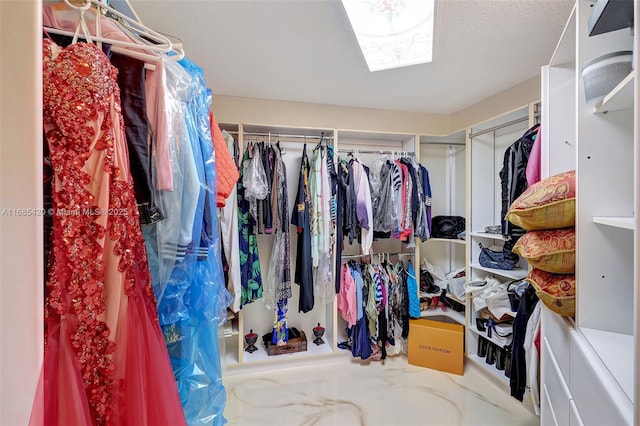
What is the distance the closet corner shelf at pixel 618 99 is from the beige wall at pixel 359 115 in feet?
4.35

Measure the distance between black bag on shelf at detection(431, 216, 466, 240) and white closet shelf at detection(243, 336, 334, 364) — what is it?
1455 millimetres

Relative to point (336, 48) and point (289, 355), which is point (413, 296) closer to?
point (289, 355)

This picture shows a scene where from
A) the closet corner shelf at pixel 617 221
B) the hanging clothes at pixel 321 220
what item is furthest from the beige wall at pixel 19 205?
the hanging clothes at pixel 321 220

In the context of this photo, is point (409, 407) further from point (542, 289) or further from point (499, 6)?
point (499, 6)

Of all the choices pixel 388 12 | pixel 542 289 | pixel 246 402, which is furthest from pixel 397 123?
pixel 246 402

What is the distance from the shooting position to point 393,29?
1.11 meters

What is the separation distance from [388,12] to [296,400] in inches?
90.8

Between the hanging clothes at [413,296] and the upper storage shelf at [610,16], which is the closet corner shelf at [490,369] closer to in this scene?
the hanging clothes at [413,296]

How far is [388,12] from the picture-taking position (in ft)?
3.27

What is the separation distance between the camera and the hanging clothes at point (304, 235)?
2.06 meters

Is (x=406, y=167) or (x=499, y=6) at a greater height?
(x=499, y=6)

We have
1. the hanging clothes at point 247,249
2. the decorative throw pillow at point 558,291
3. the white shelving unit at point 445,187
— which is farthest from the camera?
the white shelving unit at point 445,187

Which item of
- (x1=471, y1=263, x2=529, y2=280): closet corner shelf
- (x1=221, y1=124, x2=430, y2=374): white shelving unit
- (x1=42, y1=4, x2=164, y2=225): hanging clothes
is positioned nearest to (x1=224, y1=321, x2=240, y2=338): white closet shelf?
(x1=221, y1=124, x2=430, y2=374): white shelving unit

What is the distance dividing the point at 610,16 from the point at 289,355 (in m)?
2.52
